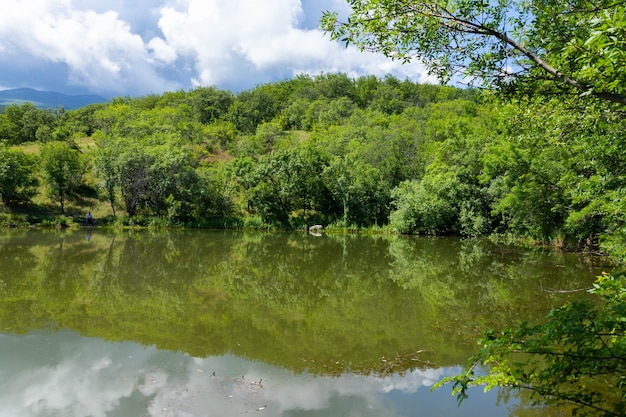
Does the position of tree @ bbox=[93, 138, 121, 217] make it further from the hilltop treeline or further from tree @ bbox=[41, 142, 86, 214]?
tree @ bbox=[41, 142, 86, 214]

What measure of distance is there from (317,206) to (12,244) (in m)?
25.2

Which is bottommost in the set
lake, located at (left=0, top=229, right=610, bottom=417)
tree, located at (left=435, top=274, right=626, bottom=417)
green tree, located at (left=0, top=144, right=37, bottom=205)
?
lake, located at (left=0, top=229, right=610, bottom=417)

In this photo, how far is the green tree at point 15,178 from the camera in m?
34.3

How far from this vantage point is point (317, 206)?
4053 cm

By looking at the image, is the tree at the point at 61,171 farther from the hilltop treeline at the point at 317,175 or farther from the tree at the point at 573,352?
the tree at the point at 573,352

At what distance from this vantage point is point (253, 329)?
9305mm

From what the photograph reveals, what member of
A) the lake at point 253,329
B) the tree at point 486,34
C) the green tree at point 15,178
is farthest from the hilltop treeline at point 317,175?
the tree at point 486,34

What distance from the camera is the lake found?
6.11m

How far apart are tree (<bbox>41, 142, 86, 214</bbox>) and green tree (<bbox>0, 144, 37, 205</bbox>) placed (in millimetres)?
1353

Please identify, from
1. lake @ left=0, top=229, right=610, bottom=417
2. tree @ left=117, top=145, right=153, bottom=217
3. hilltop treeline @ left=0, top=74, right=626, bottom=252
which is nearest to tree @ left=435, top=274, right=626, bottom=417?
lake @ left=0, top=229, right=610, bottom=417

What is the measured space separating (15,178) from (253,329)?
3564 centimetres

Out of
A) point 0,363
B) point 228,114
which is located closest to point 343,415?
point 0,363

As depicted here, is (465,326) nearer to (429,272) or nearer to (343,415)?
(343,415)

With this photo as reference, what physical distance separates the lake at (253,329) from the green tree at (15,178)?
18.9m
